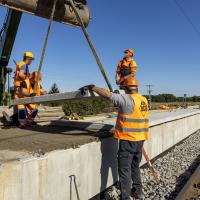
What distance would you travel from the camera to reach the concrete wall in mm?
3778

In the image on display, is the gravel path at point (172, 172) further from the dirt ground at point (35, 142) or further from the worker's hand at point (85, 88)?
the worker's hand at point (85, 88)

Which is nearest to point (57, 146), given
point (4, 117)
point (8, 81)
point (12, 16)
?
point (4, 117)

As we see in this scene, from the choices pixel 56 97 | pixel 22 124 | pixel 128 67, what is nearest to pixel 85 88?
pixel 56 97

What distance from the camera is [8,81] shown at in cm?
1170

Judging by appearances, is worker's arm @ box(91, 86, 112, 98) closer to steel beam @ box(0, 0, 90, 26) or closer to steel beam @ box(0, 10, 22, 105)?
steel beam @ box(0, 0, 90, 26)

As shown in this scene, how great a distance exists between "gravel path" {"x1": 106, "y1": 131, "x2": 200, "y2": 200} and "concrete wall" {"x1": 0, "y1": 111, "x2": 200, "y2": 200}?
0.76 metres

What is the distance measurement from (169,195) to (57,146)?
2.68 m

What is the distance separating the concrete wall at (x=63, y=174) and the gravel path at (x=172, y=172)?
757 millimetres

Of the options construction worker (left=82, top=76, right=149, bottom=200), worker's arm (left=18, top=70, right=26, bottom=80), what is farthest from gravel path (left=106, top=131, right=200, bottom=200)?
worker's arm (left=18, top=70, right=26, bottom=80)

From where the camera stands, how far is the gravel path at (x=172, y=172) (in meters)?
6.38

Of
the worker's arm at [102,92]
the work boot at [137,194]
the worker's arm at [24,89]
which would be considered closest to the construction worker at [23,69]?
the worker's arm at [24,89]

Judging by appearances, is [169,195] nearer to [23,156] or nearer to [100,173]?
[100,173]

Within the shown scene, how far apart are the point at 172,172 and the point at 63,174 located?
170 inches

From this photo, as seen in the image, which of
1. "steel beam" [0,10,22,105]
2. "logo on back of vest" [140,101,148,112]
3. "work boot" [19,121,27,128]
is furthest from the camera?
"steel beam" [0,10,22,105]
